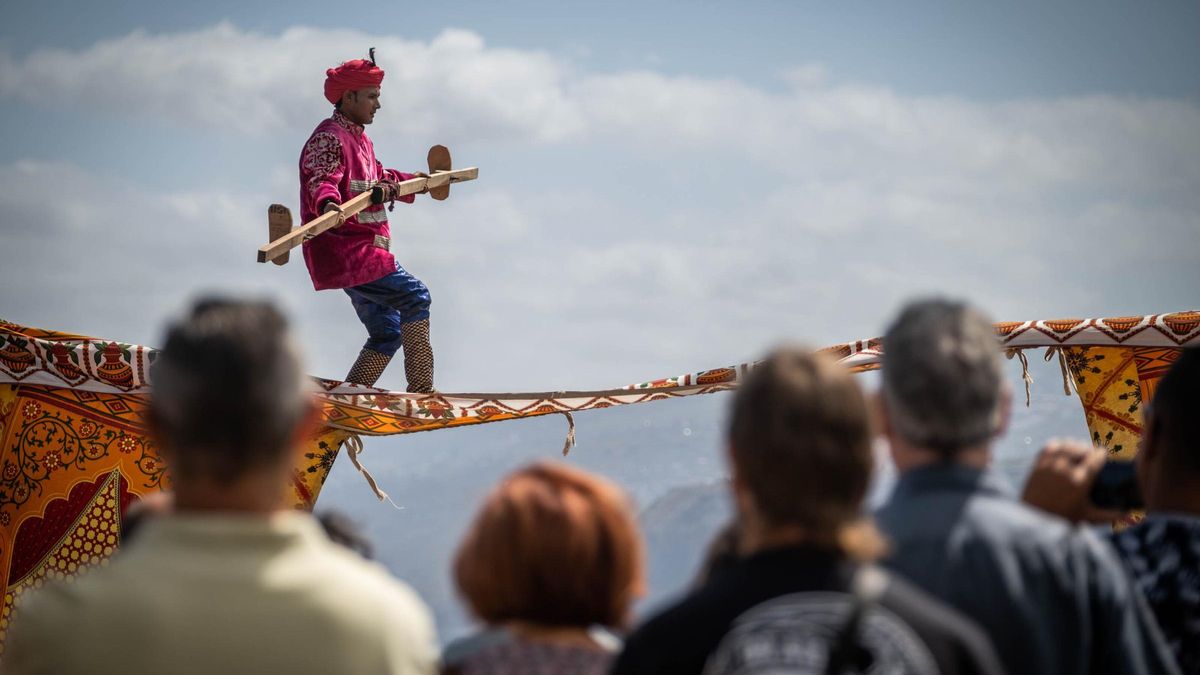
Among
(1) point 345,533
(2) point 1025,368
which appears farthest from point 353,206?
(1) point 345,533

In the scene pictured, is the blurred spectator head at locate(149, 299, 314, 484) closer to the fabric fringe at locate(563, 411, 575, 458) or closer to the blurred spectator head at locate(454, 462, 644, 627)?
the blurred spectator head at locate(454, 462, 644, 627)

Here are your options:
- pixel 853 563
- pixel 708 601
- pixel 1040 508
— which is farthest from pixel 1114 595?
pixel 708 601

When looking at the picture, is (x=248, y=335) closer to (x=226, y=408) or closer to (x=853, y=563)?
(x=226, y=408)

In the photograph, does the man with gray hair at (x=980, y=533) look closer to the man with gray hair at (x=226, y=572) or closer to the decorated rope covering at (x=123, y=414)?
the man with gray hair at (x=226, y=572)

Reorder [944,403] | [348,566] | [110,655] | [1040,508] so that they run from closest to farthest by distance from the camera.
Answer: [110,655] < [348,566] < [944,403] < [1040,508]

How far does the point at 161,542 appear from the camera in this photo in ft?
6.27

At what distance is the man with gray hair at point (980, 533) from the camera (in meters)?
2.28

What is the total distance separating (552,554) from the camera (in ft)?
6.67

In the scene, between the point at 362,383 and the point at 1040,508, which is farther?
the point at 362,383

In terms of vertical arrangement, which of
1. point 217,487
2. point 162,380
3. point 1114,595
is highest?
point 162,380

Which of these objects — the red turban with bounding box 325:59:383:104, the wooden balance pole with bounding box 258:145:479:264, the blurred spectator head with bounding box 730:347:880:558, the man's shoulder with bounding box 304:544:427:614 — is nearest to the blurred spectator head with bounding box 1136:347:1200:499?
the blurred spectator head with bounding box 730:347:880:558

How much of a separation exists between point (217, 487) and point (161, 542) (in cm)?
11

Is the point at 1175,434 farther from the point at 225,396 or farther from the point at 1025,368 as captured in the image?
the point at 1025,368

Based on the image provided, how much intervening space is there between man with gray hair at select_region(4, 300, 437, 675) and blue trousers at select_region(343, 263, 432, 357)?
4456mm
